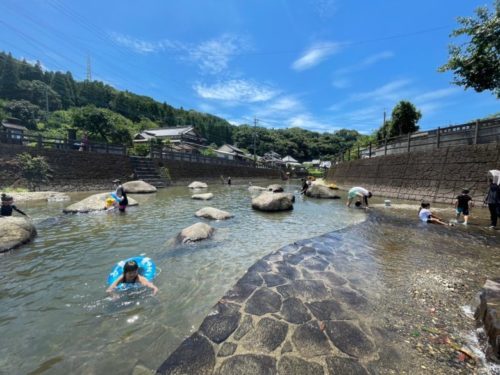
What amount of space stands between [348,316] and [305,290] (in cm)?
86

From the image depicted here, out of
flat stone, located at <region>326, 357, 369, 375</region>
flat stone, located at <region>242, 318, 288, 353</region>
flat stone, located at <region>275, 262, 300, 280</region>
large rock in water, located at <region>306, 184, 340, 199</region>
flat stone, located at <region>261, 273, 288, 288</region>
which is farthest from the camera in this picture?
large rock in water, located at <region>306, 184, 340, 199</region>

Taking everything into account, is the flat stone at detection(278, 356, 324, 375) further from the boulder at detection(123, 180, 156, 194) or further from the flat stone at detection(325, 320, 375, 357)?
the boulder at detection(123, 180, 156, 194)

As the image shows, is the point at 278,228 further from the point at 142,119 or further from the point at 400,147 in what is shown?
the point at 142,119

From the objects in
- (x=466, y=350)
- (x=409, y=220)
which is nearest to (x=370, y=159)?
(x=409, y=220)

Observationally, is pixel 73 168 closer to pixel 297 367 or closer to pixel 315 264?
pixel 315 264

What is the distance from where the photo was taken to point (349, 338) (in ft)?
9.09

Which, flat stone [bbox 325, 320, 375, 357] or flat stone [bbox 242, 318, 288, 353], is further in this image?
flat stone [bbox 242, 318, 288, 353]

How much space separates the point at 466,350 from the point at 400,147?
18645 mm

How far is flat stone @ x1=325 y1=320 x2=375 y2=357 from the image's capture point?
2.57m

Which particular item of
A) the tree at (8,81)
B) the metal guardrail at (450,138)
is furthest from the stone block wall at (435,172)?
the tree at (8,81)

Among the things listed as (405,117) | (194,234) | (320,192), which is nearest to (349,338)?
(194,234)

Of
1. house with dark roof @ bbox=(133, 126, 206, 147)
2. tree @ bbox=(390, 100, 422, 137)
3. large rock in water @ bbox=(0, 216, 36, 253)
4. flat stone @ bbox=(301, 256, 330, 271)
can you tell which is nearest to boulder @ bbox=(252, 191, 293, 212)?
flat stone @ bbox=(301, 256, 330, 271)

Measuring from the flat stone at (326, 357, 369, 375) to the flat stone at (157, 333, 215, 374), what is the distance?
4.00ft

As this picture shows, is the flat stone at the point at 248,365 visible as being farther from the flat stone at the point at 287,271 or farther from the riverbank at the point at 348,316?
the flat stone at the point at 287,271
